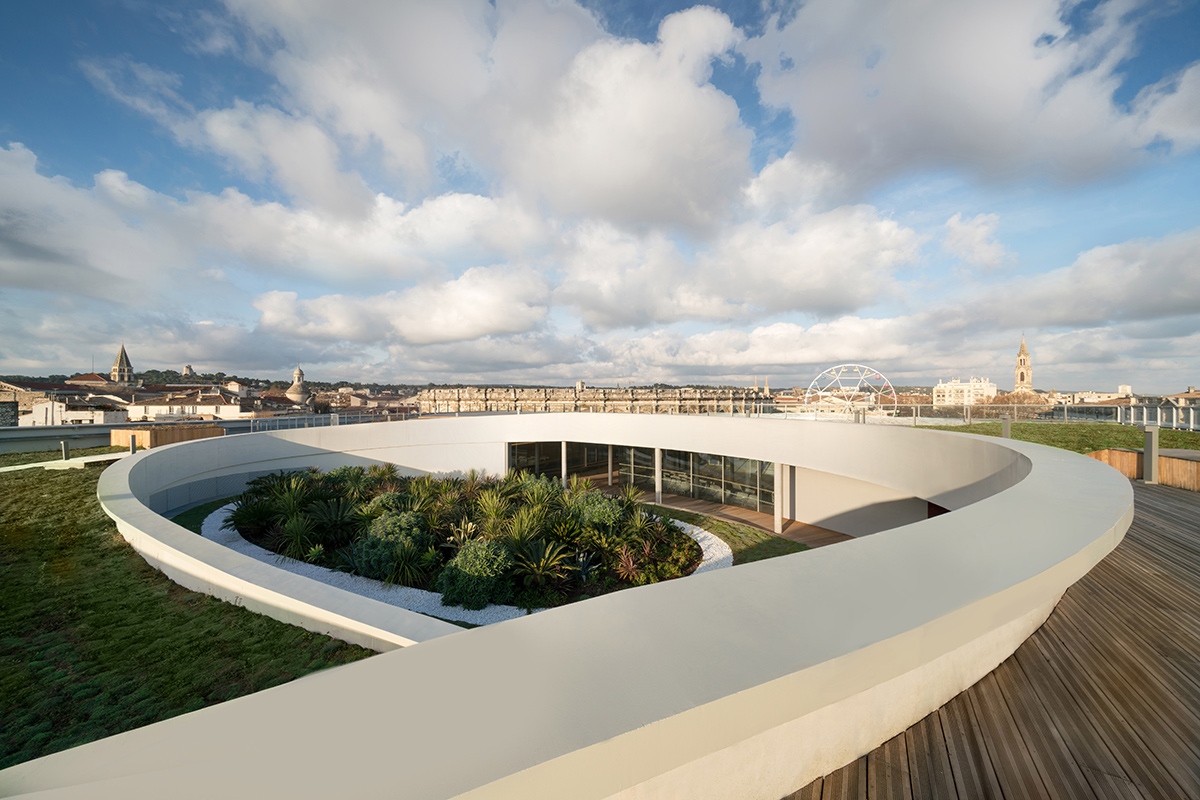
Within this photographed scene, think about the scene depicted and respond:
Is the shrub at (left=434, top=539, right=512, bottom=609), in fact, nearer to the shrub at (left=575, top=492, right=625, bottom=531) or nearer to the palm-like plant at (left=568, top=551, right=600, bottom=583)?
the palm-like plant at (left=568, top=551, right=600, bottom=583)

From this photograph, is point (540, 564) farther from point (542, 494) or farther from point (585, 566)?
point (542, 494)

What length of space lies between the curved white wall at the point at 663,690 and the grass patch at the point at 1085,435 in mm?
13475

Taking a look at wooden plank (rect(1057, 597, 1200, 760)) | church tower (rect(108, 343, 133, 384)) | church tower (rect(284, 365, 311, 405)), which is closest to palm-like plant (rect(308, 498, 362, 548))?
wooden plank (rect(1057, 597, 1200, 760))

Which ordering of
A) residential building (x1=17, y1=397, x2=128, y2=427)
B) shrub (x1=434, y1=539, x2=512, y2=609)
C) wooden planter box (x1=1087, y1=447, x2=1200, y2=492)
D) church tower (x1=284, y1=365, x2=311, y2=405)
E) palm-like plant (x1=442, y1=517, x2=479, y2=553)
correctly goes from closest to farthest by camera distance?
wooden planter box (x1=1087, y1=447, x2=1200, y2=492)
shrub (x1=434, y1=539, x2=512, y2=609)
palm-like plant (x1=442, y1=517, x2=479, y2=553)
residential building (x1=17, y1=397, x2=128, y2=427)
church tower (x1=284, y1=365, x2=311, y2=405)

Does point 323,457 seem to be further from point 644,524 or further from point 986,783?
point 986,783

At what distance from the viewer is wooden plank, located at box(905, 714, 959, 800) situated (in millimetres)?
1834

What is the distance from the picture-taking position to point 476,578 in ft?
31.5

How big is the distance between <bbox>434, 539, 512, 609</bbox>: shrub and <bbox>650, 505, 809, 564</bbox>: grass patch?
21.5ft

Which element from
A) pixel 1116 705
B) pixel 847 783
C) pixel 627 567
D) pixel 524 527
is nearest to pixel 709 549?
pixel 627 567

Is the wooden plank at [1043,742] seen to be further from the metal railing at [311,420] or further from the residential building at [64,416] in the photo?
the residential building at [64,416]

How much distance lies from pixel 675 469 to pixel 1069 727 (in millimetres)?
20096

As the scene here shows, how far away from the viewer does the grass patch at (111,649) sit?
13.4ft

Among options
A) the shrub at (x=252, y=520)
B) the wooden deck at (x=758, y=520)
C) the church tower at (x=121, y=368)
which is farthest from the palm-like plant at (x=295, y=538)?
the church tower at (x=121, y=368)

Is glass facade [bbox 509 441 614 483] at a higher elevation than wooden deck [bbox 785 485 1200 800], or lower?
lower
